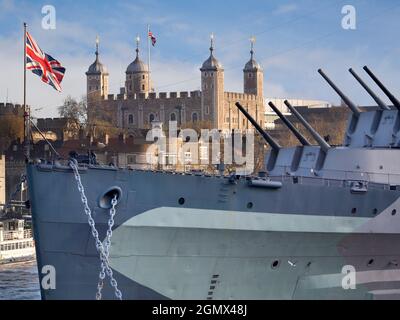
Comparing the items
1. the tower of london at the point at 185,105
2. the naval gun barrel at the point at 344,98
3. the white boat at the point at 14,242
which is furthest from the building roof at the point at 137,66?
the naval gun barrel at the point at 344,98

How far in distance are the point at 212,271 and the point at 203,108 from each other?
452ft

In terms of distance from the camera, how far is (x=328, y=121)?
5197 inches

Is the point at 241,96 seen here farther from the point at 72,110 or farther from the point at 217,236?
the point at 217,236

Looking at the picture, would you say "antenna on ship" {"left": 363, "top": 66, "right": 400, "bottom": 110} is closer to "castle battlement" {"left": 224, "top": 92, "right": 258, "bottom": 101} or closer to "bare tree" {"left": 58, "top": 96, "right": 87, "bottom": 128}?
"bare tree" {"left": 58, "top": 96, "right": 87, "bottom": 128}

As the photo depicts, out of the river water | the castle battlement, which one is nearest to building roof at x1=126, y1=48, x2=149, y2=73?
the castle battlement

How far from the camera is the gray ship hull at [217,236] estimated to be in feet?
87.1

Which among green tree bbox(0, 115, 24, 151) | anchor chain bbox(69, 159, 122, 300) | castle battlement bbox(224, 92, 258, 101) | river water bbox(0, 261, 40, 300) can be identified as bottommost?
river water bbox(0, 261, 40, 300)

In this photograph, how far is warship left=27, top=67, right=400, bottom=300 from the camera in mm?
26547

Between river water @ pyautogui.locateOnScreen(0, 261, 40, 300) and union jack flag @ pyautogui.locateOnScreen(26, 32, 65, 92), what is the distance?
1534cm
